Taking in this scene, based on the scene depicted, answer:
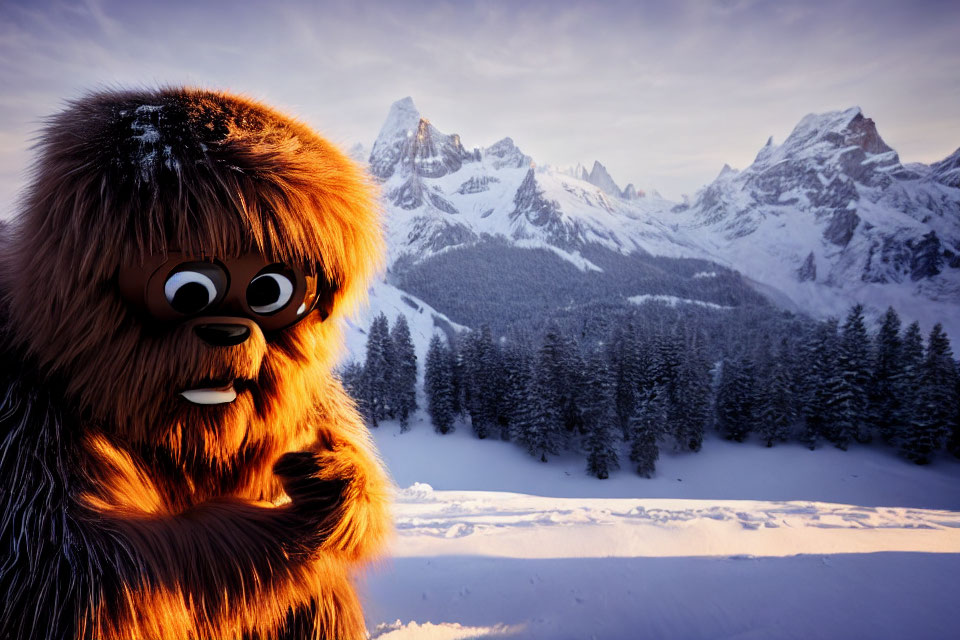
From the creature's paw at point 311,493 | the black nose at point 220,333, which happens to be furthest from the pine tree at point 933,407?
the black nose at point 220,333

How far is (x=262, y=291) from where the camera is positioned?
3.22 ft

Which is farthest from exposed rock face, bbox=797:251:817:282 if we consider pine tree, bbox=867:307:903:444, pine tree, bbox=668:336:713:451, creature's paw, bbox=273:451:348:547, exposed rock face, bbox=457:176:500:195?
creature's paw, bbox=273:451:348:547

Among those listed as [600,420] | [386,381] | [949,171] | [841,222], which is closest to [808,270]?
[841,222]

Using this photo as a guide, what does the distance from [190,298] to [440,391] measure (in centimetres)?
2376

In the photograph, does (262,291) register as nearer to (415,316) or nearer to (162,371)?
(162,371)

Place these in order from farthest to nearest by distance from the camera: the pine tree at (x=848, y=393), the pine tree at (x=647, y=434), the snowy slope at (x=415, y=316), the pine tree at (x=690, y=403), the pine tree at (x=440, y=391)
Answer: the snowy slope at (x=415, y=316) < the pine tree at (x=440, y=391) < the pine tree at (x=690, y=403) < the pine tree at (x=848, y=393) < the pine tree at (x=647, y=434)

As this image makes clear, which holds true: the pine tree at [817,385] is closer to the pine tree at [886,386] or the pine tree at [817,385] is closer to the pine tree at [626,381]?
the pine tree at [886,386]

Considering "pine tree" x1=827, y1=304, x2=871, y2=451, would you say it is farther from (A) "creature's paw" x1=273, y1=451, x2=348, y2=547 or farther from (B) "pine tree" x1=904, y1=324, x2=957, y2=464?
(A) "creature's paw" x1=273, y1=451, x2=348, y2=547

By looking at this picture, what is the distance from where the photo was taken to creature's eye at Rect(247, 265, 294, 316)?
98 cm

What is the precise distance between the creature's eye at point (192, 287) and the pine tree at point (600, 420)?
831 inches

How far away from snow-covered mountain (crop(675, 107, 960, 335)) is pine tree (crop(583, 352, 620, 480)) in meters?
106

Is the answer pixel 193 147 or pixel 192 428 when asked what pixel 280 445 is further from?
pixel 193 147

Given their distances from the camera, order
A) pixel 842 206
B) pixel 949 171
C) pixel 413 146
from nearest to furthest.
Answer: pixel 949 171 < pixel 842 206 < pixel 413 146

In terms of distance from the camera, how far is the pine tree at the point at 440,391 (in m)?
24.3
